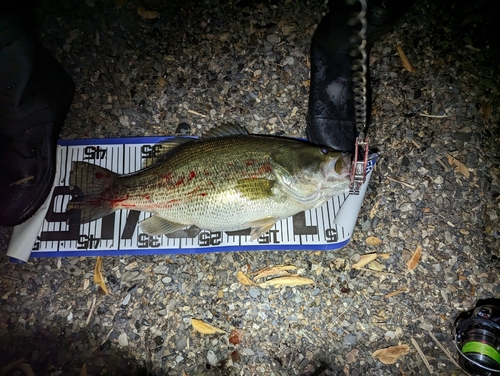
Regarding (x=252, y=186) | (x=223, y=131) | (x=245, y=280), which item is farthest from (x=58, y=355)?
(x=223, y=131)

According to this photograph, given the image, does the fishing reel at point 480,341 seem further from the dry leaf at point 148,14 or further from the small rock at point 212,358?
the dry leaf at point 148,14

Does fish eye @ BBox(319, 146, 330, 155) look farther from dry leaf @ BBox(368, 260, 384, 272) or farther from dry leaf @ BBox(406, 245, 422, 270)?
dry leaf @ BBox(406, 245, 422, 270)

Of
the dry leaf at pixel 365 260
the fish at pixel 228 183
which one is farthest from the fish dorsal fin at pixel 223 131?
the dry leaf at pixel 365 260

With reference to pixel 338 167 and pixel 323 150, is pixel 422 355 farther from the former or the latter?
pixel 323 150

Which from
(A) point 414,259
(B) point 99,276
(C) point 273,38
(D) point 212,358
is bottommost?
(D) point 212,358

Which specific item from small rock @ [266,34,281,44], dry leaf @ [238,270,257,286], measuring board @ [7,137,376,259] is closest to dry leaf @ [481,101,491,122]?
measuring board @ [7,137,376,259]

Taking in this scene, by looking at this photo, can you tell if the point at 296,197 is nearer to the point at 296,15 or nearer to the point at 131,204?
the point at 131,204
